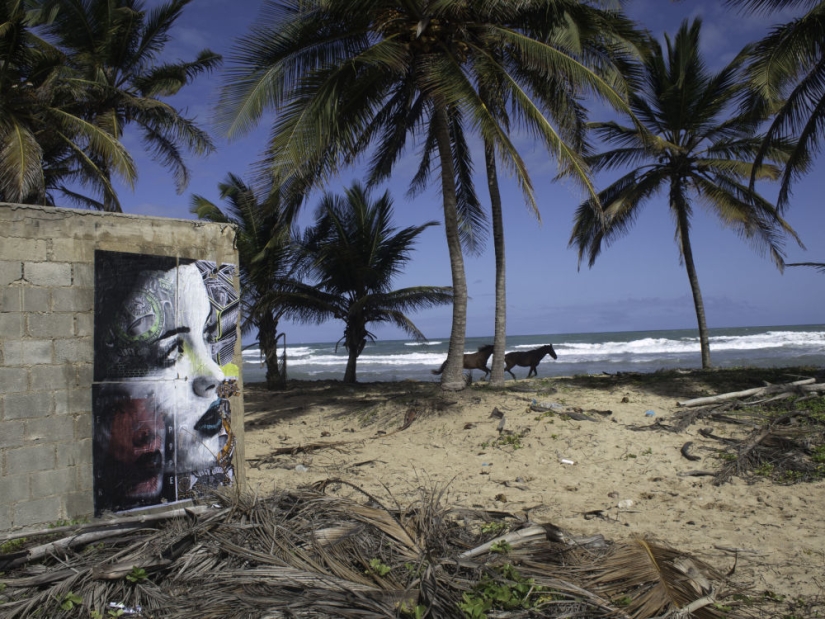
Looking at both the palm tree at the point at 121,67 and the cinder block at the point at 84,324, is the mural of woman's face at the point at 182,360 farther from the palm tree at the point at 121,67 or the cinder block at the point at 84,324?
the palm tree at the point at 121,67

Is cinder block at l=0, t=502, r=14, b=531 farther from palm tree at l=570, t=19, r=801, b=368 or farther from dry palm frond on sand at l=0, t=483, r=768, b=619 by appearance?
palm tree at l=570, t=19, r=801, b=368

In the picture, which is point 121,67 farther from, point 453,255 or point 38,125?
point 453,255

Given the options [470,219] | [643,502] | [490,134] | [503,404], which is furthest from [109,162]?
[643,502]

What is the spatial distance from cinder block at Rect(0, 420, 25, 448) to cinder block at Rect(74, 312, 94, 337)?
80 centimetres

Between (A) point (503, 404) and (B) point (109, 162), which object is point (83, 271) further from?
(B) point (109, 162)

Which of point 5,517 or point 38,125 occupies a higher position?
point 38,125

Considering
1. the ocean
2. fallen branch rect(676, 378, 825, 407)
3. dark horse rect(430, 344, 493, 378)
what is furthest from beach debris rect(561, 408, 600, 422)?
the ocean

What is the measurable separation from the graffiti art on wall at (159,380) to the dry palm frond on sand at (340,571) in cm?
80

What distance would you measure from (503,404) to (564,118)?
4809mm

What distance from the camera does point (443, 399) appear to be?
31.5 ft

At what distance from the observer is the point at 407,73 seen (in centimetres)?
988

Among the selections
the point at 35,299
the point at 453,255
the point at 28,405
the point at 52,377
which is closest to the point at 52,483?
the point at 28,405

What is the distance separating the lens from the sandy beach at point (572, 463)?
189 inches

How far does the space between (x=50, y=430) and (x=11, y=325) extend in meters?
0.87
